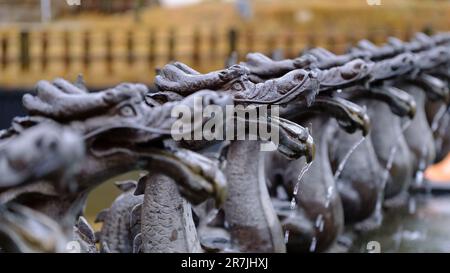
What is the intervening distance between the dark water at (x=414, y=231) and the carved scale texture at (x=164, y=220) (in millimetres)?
2147

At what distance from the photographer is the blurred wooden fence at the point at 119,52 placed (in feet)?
51.1

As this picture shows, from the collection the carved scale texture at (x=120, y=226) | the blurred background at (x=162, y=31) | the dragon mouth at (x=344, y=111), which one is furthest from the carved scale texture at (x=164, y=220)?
the blurred background at (x=162, y=31)

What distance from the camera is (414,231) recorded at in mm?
6066

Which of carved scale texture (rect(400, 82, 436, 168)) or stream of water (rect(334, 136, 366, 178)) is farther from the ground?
stream of water (rect(334, 136, 366, 178))

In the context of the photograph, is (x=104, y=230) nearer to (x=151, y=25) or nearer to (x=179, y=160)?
(x=179, y=160)

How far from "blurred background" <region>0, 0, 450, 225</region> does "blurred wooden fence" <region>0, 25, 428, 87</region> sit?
0.08 feet

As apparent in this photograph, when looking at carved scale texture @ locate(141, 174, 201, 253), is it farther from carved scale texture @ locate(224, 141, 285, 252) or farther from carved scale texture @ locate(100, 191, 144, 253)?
carved scale texture @ locate(100, 191, 144, 253)

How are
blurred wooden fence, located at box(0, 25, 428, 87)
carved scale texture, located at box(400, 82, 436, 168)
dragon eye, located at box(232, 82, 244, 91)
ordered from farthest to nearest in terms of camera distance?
blurred wooden fence, located at box(0, 25, 428, 87)
carved scale texture, located at box(400, 82, 436, 168)
dragon eye, located at box(232, 82, 244, 91)

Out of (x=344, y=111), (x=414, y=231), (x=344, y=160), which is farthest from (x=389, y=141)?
(x=344, y=111)

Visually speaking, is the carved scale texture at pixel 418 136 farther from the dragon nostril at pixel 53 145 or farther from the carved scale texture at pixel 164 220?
the dragon nostril at pixel 53 145

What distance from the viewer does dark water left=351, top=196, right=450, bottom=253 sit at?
5434 millimetres

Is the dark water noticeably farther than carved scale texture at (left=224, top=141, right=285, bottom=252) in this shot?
Yes

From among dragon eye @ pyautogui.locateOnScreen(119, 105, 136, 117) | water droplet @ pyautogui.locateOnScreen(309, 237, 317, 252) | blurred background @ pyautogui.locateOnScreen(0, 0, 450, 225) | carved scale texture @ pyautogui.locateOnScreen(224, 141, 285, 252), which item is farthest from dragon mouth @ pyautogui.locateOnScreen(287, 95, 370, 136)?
blurred background @ pyautogui.locateOnScreen(0, 0, 450, 225)

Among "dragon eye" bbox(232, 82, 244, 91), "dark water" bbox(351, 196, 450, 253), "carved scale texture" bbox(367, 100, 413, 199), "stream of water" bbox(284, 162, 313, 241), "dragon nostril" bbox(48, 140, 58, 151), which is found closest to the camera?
"dragon nostril" bbox(48, 140, 58, 151)
